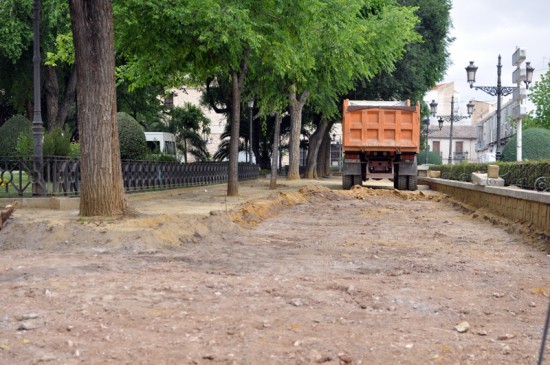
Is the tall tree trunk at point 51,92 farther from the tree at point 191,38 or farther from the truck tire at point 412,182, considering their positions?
the truck tire at point 412,182

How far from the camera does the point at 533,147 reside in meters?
27.3

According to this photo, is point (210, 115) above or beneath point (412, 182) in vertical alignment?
above

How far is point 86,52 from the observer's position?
10758mm

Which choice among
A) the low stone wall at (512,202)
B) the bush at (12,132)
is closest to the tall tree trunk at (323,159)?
the bush at (12,132)

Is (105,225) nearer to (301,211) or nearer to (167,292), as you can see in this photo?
(167,292)

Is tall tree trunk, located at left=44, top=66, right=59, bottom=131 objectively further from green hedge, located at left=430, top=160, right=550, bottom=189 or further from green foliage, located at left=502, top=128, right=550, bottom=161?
green foliage, located at left=502, top=128, right=550, bottom=161

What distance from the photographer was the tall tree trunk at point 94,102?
10.8 metres

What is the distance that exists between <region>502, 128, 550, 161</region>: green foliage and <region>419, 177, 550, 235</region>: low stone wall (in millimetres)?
7611

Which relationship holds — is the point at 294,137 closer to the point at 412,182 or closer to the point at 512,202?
the point at 412,182

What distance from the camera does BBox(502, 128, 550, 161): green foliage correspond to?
26859 mm

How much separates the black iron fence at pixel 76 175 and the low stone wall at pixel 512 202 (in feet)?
29.3

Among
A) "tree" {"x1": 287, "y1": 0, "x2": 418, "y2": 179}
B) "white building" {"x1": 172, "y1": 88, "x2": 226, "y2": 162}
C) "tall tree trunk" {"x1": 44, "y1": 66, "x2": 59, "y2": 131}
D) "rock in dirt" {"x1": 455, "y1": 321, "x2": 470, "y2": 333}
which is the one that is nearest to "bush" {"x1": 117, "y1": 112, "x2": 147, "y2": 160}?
"tree" {"x1": 287, "y1": 0, "x2": 418, "y2": 179}

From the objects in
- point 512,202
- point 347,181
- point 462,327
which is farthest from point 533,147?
point 462,327

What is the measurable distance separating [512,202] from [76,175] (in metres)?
9.18
